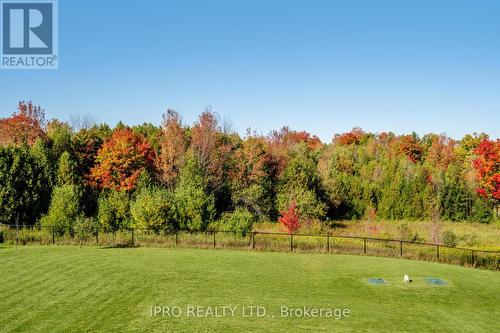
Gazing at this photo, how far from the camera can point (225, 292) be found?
1877 centimetres

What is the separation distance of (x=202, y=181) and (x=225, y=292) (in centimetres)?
3256

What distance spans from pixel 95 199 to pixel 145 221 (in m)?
16.8

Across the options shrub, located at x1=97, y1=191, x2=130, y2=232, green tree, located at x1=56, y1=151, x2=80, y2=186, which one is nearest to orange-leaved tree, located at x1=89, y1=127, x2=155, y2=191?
green tree, located at x1=56, y1=151, x2=80, y2=186

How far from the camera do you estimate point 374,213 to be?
65875mm

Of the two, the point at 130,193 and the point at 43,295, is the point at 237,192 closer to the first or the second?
the point at 130,193

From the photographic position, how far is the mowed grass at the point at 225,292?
14820 millimetres

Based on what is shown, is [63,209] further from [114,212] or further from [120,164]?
[120,164]

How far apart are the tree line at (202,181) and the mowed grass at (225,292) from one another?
33.2ft

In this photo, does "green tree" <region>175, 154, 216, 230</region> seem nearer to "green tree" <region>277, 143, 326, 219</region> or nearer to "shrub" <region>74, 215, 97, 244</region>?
"shrub" <region>74, 215, 97, 244</region>

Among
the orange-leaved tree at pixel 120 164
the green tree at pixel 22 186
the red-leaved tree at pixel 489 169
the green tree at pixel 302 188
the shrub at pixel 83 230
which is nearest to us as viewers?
the shrub at pixel 83 230

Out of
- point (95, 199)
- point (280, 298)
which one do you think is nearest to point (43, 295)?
point (280, 298)

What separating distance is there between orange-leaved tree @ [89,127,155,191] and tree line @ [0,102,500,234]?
0.42ft

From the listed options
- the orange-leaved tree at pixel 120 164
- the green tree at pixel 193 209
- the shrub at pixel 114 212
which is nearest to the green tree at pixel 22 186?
the shrub at pixel 114 212

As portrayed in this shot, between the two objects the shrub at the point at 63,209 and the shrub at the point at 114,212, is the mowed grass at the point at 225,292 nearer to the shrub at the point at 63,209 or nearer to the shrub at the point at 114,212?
the shrub at the point at 63,209
